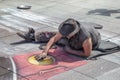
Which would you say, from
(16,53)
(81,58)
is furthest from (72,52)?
(16,53)

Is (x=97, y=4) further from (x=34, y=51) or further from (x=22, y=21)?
(x=34, y=51)

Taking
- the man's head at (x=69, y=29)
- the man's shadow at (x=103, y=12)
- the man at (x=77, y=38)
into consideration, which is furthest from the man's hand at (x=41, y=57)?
the man's shadow at (x=103, y=12)

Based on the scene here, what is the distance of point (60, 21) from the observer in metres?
12.8

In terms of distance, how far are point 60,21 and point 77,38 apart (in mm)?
4257

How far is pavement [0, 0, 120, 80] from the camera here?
8188mm

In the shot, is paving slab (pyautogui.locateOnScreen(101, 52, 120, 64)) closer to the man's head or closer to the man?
the man

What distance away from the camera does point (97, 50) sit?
9414mm

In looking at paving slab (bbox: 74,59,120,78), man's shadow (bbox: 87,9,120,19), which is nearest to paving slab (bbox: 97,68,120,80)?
paving slab (bbox: 74,59,120,78)

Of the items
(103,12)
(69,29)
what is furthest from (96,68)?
(103,12)

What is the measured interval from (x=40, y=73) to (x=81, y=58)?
4.83 feet

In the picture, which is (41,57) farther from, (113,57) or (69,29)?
(113,57)

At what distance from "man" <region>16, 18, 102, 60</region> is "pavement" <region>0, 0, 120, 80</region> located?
1.45 ft

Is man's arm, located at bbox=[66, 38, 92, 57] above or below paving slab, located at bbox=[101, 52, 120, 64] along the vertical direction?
above

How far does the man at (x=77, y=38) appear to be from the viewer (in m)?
8.25
